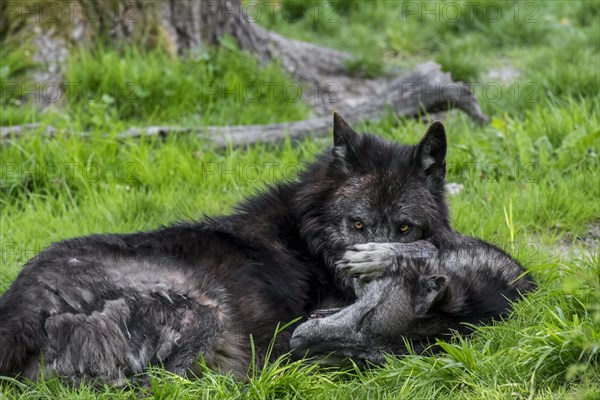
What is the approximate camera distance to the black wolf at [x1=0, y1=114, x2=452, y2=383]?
3.80 meters

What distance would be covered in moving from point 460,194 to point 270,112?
242 centimetres

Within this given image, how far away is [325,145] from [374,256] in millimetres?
2766

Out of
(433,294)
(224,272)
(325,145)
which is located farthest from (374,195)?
(325,145)

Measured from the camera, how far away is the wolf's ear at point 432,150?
4.84 meters

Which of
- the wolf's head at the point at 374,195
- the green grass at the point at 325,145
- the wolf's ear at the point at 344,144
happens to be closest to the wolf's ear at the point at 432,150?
the wolf's head at the point at 374,195

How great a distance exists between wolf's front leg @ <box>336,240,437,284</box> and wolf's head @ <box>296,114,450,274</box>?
0.45 ft

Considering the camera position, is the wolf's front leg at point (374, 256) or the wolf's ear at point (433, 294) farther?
the wolf's front leg at point (374, 256)

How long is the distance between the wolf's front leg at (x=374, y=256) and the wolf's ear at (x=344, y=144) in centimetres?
61

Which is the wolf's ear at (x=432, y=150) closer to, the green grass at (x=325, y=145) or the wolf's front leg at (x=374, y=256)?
the wolf's front leg at (x=374, y=256)

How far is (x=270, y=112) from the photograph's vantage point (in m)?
8.05

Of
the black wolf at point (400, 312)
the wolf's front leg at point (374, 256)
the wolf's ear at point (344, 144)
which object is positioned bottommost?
the black wolf at point (400, 312)

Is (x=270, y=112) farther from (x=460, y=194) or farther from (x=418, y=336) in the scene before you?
(x=418, y=336)

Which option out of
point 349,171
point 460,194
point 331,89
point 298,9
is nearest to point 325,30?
point 298,9

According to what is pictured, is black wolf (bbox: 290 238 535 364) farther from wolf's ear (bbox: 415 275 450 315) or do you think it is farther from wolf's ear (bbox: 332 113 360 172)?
wolf's ear (bbox: 332 113 360 172)
